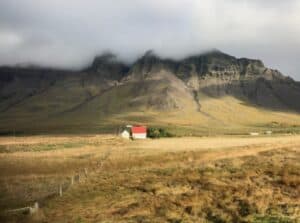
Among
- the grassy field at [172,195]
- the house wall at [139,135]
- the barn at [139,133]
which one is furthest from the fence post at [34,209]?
the barn at [139,133]

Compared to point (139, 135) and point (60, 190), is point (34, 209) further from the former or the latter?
point (139, 135)

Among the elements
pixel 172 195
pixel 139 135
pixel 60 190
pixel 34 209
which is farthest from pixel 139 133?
pixel 34 209

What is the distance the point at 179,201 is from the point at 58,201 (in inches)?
362

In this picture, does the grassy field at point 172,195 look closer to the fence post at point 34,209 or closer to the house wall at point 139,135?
the fence post at point 34,209

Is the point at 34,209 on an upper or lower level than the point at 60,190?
lower

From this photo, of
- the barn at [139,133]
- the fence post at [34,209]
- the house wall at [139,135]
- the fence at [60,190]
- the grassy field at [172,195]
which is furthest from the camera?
the barn at [139,133]

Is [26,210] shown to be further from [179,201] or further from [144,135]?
[144,135]

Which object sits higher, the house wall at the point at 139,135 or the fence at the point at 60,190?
the house wall at the point at 139,135

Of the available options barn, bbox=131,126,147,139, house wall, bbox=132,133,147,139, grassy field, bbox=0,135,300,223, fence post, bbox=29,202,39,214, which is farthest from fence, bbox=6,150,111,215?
barn, bbox=131,126,147,139

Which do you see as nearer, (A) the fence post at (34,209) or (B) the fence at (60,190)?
(A) the fence post at (34,209)

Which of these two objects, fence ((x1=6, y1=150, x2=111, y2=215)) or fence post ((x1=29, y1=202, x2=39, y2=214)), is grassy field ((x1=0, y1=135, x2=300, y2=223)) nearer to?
fence ((x1=6, y1=150, x2=111, y2=215))

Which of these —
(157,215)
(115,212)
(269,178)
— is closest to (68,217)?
(115,212)

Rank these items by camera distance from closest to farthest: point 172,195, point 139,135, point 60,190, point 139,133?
point 172,195
point 60,190
point 139,135
point 139,133

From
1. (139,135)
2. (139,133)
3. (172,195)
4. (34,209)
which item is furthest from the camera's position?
(139,133)
